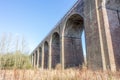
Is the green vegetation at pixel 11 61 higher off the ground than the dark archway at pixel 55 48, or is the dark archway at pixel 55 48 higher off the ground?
the dark archway at pixel 55 48

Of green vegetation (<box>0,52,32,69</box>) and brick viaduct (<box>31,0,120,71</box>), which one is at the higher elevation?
brick viaduct (<box>31,0,120,71</box>)

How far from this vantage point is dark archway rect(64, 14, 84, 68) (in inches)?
654

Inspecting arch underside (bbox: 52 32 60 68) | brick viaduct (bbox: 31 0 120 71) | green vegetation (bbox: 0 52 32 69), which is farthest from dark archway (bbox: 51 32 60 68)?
brick viaduct (bbox: 31 0 120 71)

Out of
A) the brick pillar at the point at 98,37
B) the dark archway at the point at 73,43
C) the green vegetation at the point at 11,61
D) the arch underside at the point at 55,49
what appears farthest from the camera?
the arch underside at the point at 55,49

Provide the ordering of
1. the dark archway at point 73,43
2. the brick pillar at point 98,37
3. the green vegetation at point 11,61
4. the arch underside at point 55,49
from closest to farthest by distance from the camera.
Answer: the brick pillar at point 98,37 → the green vegetation at point 11,61 → the dark archway at point 73,43 → the arch underside at point 55,49

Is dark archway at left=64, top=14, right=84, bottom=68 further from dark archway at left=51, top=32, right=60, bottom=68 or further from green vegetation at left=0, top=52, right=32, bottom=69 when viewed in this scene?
dark archway at left=51, top=32, right=60, bottom=68

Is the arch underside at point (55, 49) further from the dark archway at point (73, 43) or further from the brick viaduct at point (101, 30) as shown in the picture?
the brick viaduct at point (101, 30)

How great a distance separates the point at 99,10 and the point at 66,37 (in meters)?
6.62

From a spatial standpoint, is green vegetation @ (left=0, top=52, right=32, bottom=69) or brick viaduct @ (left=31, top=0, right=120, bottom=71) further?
green vegetation @ (left=0, top=52, right=32, bottom=69)

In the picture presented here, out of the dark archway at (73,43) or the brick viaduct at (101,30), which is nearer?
the brick viaduct at (101,30)

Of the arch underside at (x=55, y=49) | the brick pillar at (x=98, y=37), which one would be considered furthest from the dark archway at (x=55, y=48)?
the brick pillar at (x=98, y=37)

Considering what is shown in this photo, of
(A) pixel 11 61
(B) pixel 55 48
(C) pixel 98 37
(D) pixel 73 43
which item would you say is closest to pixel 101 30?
(C) pixel 98 37

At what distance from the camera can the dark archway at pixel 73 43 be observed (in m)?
16.6

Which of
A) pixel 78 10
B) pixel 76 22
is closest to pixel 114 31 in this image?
pixel 78 10
